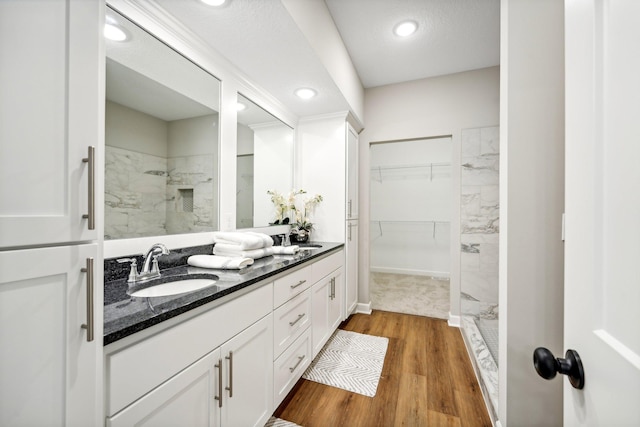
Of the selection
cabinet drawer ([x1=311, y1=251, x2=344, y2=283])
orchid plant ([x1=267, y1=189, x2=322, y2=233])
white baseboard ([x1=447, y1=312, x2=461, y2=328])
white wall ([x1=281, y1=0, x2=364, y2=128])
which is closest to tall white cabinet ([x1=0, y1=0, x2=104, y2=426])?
white wall ([x1=281, y1=0, x2=364, y2=128])

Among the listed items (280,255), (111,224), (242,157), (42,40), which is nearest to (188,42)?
(242,157)

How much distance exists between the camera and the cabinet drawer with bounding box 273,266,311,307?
1410mm

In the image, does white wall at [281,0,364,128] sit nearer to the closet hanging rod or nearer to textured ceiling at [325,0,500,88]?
textured ceiling at [325,0,500,88]

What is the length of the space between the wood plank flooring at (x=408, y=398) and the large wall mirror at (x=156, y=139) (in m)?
1.31

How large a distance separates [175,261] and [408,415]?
1.64 metres

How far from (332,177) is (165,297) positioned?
2.03 metres

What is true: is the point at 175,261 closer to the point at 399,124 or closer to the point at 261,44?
the point at 261,44

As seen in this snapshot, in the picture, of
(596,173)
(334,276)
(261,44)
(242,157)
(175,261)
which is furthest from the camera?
(334,276)

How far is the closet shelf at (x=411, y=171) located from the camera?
457 centimetres

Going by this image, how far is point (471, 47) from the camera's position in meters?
2.38

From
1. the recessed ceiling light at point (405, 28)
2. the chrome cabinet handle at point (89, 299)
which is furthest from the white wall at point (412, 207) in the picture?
the chrome cabinet handle at point (89, 299)

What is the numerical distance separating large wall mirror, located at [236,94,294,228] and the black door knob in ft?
6.14

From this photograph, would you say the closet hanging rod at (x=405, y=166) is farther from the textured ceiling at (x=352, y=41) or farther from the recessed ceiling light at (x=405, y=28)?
the recessed ceiling light at (x=405, y=28)

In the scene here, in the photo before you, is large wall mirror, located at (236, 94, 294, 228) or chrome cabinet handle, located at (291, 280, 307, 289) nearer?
chrome cabinet handle, located at (291, 280, 307, 289)
